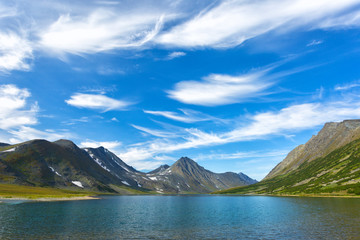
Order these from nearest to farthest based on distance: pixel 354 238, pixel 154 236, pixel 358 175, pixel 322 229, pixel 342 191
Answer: pixel 354 238 < pixel 154 236 < pixel 322 229 < pixel 342 191 < pixel 358 175

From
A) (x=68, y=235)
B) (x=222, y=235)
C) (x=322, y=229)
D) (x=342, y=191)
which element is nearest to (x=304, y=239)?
(x=322, y=229)

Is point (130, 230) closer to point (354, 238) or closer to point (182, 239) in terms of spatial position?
point (182, 239)

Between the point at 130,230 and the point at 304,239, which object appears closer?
the point at 304,239

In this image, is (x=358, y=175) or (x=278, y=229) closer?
(x=278, y=229)

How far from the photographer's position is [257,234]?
50281 mm

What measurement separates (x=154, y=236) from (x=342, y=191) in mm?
179208

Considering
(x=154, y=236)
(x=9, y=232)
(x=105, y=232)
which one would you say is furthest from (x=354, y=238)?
(x=9, y=232)

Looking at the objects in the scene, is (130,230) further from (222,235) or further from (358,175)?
(358,175)

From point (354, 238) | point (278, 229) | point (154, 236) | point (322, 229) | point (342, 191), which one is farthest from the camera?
point (342, 191)

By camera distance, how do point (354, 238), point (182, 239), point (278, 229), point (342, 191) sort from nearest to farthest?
point (354, 238), point (182, 239), point (278, 229), point (342, 191)

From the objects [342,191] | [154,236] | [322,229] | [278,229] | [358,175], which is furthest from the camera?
[358,175]

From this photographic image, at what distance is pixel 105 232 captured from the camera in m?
52.7

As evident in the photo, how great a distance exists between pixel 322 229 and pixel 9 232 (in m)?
66.8

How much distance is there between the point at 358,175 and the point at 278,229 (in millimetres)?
180947
